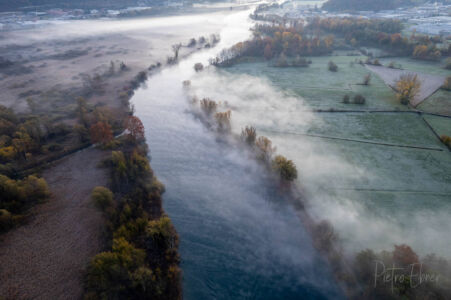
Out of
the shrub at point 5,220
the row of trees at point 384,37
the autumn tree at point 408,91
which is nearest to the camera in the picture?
the shrub at point 5,220

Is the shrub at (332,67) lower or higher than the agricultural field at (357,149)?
higher

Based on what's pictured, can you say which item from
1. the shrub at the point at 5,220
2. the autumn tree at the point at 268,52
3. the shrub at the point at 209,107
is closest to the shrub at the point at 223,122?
the shrub at the point at 209,107

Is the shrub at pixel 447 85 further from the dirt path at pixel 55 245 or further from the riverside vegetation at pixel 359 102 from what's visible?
the dirt path at pixel 55 245

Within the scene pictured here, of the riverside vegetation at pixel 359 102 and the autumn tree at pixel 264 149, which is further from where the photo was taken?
the autumn tree at pixel 264 149

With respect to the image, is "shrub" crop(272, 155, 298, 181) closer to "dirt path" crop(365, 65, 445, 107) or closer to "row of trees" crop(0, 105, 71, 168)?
"row of trees" crop(0, 105, 71, 168)

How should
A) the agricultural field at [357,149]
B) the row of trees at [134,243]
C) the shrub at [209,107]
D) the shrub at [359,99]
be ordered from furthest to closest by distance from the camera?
the shrub at [359,99] < the shrub at [209,107] < the agricultural field at [357,149] < the row of trees at [134,243]

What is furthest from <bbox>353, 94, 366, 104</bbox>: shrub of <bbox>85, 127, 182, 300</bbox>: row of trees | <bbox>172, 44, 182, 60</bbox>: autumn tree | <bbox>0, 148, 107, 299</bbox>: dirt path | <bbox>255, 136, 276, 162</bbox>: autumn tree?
<bbox>172, 44, 182, 60</bbox>: autumn tree

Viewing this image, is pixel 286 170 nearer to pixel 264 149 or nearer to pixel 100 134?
pixel 264 149
